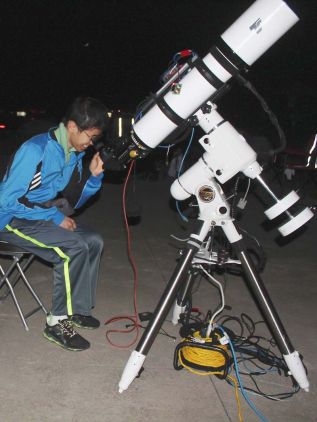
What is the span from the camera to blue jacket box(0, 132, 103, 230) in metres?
3.06

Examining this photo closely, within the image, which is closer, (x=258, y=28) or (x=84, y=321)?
(x=258, y=28)

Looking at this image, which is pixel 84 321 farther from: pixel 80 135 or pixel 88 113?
pixel 88 113

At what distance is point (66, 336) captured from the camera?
3297mm

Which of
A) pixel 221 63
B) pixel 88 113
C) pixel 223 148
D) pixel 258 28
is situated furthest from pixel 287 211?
pixel 88 113

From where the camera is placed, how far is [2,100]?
1687 inches

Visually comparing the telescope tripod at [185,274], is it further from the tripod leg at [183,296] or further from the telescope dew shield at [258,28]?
the telescope dew shield at [258,28]

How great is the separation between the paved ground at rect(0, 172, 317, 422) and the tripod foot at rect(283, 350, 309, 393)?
90mm

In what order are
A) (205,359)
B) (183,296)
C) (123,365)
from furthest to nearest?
(183,296), (123,365), (205,359)

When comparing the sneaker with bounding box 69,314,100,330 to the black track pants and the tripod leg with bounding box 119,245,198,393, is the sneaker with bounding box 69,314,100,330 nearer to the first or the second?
the black track pants

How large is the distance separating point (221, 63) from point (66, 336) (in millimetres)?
2084

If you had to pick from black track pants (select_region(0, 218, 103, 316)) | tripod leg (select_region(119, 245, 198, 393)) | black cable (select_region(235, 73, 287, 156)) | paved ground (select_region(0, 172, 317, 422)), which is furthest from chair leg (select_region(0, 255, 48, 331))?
black cable (select_region(235, 73, 287, 156))

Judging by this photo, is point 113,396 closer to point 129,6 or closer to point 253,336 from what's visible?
point 253,336

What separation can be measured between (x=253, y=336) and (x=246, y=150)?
5.18ft

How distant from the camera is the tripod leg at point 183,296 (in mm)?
3449
